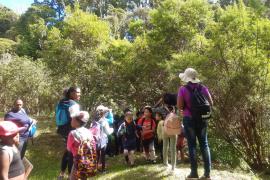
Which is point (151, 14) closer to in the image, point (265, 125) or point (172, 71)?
point (172, 71)

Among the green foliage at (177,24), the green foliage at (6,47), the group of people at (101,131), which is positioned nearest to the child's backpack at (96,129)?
the group of people at (101,131)

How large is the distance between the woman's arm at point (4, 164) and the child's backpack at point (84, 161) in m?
1.55

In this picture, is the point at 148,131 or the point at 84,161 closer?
the point at 84,161

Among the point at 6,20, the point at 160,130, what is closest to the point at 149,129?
the point at 160,130

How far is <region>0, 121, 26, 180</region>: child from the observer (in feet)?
11.3

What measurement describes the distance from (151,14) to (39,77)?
31.7ft

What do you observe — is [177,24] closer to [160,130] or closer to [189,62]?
[189,62]

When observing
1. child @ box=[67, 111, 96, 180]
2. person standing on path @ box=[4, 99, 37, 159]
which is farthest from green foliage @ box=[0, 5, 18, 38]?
child @ box=[67, 111, 96, 180]

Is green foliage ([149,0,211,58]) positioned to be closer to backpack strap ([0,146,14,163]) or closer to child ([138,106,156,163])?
child ([138,106,156,163])

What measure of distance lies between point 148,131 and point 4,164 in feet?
18.0

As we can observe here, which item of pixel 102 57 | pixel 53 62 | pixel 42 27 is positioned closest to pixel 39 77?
pixel 53 62

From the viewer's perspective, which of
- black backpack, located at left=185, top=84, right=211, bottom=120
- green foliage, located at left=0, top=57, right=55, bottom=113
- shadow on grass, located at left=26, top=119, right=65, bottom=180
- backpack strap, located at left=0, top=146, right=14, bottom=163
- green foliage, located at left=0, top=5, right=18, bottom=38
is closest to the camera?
backpack strap, located at left=0, top=146, right=14, bottom=163

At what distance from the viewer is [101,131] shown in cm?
779

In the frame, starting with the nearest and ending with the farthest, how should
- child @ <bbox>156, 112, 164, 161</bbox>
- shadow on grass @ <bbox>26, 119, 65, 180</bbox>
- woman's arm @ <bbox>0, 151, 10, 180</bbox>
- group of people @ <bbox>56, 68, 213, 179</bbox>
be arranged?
woman's arm @ <bbox>0, 151, 10, 180</bbox> → group of people @ <bbox>56, 68, 213, 179</bbox> → child @ <bbox>156, 112, 164, 161</bbox> → shadow on grass @ <bbox>26, 119, 65, 180</bbox>
